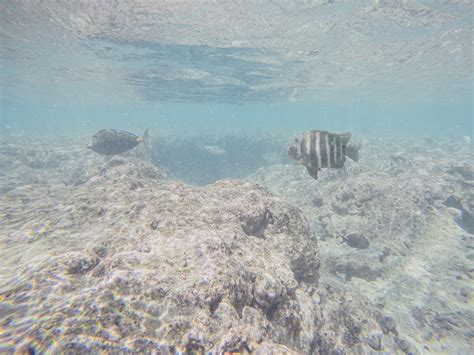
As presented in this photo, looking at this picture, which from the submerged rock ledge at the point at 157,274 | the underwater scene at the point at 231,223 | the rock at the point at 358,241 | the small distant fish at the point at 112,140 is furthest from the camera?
the rock at the point at 358,241

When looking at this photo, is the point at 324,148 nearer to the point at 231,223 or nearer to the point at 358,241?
A: the point at 231,223

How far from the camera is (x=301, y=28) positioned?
56.1ft

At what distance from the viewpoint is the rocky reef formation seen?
5812mm

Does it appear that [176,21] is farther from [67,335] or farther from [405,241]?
[67,335]

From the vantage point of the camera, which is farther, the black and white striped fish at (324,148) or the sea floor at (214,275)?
the black and white striped fish at (324,148)

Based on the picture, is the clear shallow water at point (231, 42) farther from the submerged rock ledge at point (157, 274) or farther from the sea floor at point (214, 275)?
the submerged rock ledge at point (157, 274)

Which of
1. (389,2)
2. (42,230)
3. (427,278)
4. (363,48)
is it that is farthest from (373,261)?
(363,48)

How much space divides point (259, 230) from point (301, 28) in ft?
55.4

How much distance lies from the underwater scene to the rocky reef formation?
0.16 ft

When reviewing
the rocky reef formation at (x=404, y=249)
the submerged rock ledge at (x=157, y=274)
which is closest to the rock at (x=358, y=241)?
the rocky reef formation at (x=404, y=249)

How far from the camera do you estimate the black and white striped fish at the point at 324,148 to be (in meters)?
3.75

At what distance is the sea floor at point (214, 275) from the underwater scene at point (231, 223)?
0.06ft

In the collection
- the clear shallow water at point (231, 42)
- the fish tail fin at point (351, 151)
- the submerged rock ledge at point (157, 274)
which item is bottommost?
the submerged rock ledge at point (157, 274)

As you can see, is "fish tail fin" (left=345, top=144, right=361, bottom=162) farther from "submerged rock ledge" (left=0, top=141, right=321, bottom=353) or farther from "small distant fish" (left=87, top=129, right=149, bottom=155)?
"small distant fish" (left=87, top=129, right=149, bottom=155)
